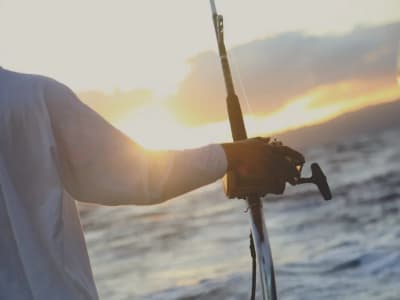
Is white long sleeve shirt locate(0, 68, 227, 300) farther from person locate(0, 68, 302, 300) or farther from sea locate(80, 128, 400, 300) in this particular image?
sea locate(80, 128, 400, 300)

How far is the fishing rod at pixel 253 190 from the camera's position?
193 centimetres

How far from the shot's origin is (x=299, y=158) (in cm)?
193

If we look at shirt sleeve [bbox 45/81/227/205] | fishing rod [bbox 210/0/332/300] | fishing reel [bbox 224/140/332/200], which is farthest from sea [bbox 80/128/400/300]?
shirt sleeve [bbox 45/81/227/205]

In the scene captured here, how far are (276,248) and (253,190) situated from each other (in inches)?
542

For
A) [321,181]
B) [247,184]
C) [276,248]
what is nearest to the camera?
[247,184]

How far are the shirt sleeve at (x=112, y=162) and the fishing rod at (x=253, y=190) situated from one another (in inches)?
3.9

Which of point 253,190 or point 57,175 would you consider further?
point 253,190

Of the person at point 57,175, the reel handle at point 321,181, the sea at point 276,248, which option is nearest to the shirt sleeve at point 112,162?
the person at point 57,175

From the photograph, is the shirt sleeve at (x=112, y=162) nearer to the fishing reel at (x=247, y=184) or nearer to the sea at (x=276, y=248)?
the fishing reel at (x=247, y=184)

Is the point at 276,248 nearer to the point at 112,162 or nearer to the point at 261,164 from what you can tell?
the point at 261,164

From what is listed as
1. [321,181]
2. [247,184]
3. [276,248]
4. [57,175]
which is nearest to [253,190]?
[247,184]

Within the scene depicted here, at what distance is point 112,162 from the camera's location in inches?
70.6

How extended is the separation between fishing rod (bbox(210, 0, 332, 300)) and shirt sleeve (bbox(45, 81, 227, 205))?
98mm

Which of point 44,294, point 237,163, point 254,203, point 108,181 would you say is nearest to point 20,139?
point 108,181
